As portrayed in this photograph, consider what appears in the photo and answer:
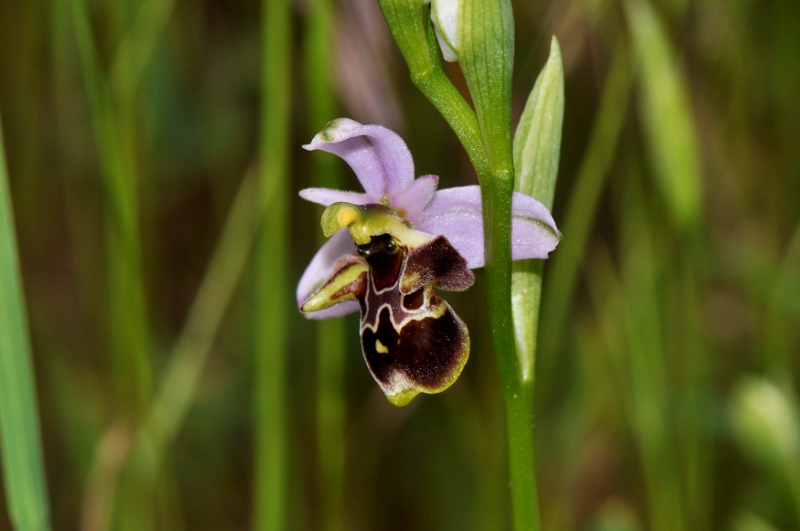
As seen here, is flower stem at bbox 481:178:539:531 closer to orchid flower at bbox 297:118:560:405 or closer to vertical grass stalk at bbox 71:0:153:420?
orchid flower at bbox 297:118:560:405

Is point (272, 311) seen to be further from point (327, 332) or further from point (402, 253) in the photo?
point (402, 253)

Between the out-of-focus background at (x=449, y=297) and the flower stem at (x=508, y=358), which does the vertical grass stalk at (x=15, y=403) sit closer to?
the out-of-focus background at (x=449, y=297)

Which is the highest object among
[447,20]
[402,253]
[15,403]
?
[447,20]

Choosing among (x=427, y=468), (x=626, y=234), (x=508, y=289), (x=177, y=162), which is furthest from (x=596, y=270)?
(x=508, y=289)

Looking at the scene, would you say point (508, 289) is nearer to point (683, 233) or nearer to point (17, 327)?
point (17, 327)

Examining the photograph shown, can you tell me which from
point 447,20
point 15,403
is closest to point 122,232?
point 15,403

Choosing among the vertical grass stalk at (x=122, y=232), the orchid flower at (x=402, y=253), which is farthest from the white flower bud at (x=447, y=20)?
the vertical grass stalk at (x=122, y=232)
